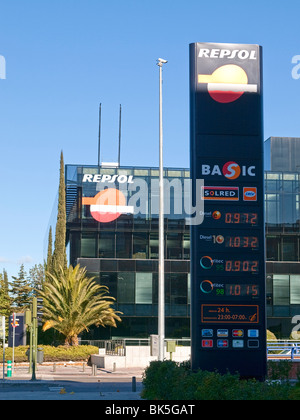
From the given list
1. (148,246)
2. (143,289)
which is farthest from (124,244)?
(143,289)

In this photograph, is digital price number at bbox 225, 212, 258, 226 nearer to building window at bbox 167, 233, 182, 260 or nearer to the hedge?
→ the hedge

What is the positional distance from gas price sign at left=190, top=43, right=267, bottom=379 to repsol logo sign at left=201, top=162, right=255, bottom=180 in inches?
1.3

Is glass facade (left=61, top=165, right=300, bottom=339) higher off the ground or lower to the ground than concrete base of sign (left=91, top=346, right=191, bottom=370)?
higher

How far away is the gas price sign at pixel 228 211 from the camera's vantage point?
81.6 feet

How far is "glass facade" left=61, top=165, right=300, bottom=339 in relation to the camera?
63906 mm

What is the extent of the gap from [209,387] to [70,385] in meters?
19.8

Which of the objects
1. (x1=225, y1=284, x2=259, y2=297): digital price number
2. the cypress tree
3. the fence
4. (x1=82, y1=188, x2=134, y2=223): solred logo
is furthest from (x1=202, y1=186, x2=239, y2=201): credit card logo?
the cypress tree

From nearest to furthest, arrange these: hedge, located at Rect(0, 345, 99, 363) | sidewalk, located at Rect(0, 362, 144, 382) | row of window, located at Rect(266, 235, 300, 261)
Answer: sidewalk, located at Rect(0, 362, 144, 382), hedge, located at Rect(0, 345, 99, 363), row of window, located at Rect(266, 235, 300, 261)

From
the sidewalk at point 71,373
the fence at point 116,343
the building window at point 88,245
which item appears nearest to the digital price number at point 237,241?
the sidewalk at point 71,373

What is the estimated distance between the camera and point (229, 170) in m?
25.5

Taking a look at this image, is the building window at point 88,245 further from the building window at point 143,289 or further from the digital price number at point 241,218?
the digital price number at point 241,218

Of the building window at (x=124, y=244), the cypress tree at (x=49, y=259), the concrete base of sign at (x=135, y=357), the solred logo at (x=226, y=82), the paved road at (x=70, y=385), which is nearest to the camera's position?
the solred logo at (x=226, y=82)

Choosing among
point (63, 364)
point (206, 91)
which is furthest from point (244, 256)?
point (63, 364)

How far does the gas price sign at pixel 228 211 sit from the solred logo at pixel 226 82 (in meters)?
0.04
